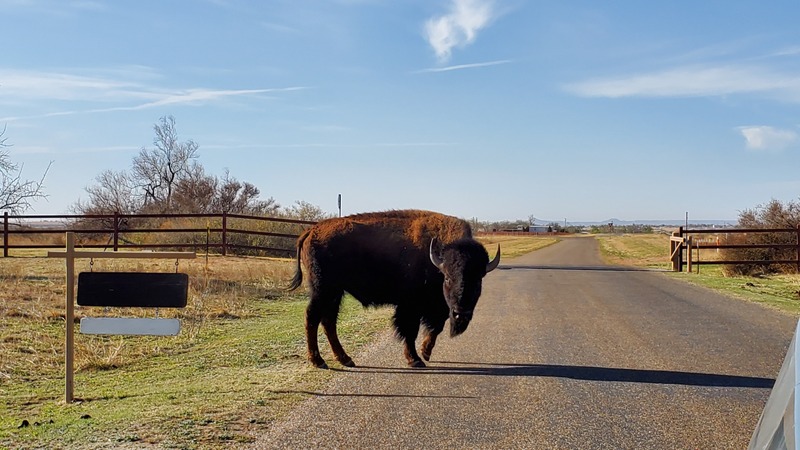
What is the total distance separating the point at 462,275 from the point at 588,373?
1.77 m

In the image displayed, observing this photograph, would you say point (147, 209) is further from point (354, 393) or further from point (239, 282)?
point (354, 393)

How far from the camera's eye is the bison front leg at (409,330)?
850 cm

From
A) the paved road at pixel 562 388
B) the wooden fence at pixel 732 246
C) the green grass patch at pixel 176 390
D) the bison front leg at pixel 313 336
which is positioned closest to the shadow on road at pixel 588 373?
the paved road at pixel 562 388

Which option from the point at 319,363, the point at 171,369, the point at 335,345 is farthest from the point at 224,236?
the point at 319,363

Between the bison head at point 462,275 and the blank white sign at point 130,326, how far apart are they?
9.69 ft

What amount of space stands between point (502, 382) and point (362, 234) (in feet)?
8.62

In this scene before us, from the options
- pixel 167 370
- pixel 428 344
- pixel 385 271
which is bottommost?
pixel 167 370

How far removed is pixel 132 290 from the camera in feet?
25.0

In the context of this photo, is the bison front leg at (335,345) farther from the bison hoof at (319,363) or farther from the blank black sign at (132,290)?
the blank black sign at (132,290)

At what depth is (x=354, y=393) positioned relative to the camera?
714 cm

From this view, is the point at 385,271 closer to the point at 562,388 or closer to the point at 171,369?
the point at 562,388

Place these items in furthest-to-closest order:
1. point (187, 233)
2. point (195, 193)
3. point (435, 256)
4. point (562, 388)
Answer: point (195, 193) < point (187, 233) < point (435, 256) < point (562, 388)

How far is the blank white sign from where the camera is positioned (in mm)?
7344

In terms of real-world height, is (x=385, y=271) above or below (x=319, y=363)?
above
